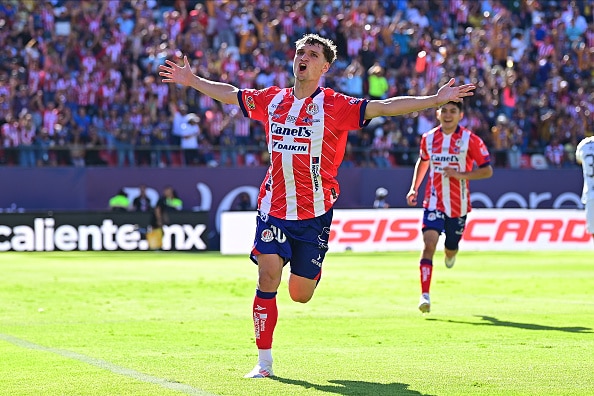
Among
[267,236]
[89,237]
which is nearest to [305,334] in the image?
[267,236]

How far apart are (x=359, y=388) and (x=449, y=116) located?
7.28 m

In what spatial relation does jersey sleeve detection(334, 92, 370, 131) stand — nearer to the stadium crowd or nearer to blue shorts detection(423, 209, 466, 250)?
blue shorts detection(423, 209, 466, 250)

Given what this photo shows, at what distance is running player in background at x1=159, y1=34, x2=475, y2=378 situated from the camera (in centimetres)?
869

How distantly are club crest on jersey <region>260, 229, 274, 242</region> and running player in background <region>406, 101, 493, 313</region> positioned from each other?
5.86 meters

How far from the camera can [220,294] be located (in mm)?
16438

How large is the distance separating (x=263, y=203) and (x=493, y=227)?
68.5 ft

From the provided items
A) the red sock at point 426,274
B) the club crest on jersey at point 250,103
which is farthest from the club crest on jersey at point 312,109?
the red sock at point 426,274

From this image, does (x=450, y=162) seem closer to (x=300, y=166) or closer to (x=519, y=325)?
(x=519, y=325)

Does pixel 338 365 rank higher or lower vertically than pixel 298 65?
lower

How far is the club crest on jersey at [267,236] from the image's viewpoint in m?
8.77

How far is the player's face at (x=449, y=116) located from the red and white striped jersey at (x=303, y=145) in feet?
18.8

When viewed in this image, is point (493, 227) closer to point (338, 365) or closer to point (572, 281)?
point (572, 281)

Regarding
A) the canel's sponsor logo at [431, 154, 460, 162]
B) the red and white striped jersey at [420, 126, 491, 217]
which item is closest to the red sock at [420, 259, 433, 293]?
the red and white striped jersey at [420, 126, 491, 217]

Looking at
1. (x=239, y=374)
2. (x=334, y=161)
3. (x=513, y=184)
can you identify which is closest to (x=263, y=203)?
(x=334, y=161)
